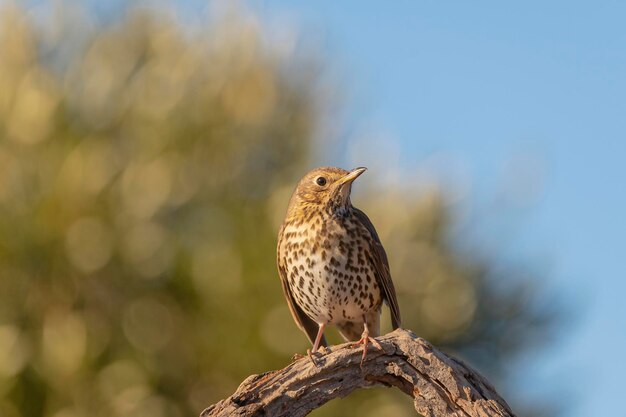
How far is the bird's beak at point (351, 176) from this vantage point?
214 inches

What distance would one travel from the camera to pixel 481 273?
1338 centimetres

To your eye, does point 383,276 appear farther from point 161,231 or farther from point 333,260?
point 161,231

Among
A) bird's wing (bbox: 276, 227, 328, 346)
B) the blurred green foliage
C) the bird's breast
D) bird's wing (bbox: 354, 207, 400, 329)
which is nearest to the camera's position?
the bird's breast

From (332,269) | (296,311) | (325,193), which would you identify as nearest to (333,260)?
(332,269)

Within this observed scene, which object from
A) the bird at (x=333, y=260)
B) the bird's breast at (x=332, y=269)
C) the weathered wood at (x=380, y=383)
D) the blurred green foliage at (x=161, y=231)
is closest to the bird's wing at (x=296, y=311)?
the bird at (x=333, y=260)

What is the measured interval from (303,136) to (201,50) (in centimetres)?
177

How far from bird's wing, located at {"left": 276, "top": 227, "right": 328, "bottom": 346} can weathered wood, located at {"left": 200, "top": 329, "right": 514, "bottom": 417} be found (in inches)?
54.2

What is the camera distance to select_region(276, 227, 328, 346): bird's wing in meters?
5.75

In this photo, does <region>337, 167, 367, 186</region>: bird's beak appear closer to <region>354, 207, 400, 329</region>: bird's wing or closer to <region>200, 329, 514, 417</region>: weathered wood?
<region>354, 207, 400, 329</region>: bird's wing

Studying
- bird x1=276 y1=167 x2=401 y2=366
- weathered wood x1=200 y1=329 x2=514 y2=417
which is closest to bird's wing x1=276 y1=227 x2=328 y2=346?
bird x1=276 y1=167 x2=401 y2=366

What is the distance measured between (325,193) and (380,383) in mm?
1485

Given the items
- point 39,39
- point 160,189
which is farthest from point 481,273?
point 39,39

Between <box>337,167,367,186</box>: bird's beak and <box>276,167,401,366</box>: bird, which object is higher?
<box>337,167,367,186</box>: bird's beak

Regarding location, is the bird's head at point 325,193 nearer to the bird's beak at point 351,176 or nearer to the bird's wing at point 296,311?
the bird's beak at point 351,176
